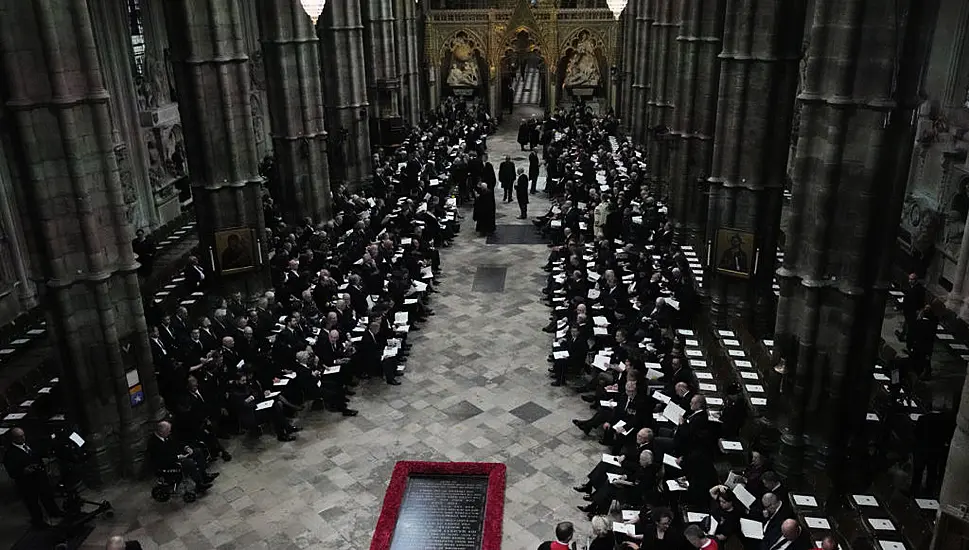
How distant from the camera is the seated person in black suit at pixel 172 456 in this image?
11.4 metres

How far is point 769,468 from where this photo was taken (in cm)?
1000

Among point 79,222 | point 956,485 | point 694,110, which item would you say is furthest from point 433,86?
point 956,485

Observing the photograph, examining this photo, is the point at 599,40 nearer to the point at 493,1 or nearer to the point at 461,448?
the point at 493,1

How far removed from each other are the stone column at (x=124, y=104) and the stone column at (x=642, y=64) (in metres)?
18.3

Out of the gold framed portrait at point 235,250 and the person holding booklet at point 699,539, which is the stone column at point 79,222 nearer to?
the gold framed portrait at point 235,250

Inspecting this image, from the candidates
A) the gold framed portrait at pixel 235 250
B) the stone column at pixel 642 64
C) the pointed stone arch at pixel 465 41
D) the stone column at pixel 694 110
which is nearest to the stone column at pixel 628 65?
the stone column at pixel 642 64

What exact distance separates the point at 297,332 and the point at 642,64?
20990mm

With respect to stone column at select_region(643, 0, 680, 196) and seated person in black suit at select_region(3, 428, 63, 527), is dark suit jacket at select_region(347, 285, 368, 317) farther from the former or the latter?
stone column at select_region(643, 0, 680, 196)

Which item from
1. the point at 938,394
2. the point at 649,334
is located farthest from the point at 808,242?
the point at 938,394

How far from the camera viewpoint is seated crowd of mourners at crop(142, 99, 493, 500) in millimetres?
12891

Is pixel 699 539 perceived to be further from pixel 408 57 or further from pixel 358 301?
pixel 408 57

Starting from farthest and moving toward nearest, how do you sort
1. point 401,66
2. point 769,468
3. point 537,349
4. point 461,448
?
point 401,66
point 537,349
point 461,448
point 769,468

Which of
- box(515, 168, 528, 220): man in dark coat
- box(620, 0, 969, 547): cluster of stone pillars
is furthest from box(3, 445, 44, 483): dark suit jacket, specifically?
box(515, 168, 528, 220): man in dark coat

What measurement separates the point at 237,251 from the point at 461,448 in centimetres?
760
